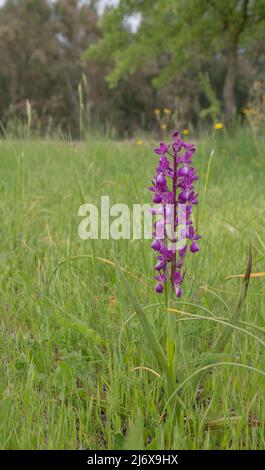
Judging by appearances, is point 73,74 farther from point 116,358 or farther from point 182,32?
point 116,358

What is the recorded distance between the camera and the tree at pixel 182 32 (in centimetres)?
969

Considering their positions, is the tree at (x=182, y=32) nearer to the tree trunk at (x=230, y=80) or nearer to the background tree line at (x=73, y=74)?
the tree trunk at (x=230, y=80)

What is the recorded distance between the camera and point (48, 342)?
5.52 ft

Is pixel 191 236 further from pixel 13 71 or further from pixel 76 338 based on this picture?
pixel 13 71

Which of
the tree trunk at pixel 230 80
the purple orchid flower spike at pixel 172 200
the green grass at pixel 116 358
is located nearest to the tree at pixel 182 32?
the tree trunk at pixel 230 80

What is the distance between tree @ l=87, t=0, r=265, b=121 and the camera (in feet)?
31.8

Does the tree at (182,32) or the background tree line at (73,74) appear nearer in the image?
the tree at (182,32)

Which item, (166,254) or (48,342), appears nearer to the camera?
(166,254)

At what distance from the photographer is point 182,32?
10.1 metres

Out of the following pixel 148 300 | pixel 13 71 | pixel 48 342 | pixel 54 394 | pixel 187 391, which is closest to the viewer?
pixel 187 391

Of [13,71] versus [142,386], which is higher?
[13,71]

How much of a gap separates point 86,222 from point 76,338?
0.88 metres
